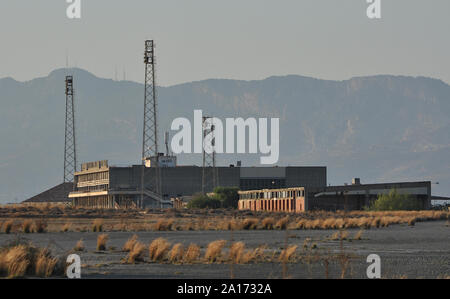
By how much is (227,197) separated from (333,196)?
71.6ft

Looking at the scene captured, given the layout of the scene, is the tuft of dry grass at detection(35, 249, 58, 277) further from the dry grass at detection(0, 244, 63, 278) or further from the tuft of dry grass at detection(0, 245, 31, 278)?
the tuft of dry grass at detection(0, 245, 31, 278)

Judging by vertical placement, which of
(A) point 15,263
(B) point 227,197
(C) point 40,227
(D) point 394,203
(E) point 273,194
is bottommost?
(C) point 40,227

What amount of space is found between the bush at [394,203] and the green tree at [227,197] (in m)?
32.4

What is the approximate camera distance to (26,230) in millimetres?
65375

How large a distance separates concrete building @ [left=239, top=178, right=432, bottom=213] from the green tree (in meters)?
8.97

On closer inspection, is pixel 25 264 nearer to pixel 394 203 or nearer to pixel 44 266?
pixel 44 266

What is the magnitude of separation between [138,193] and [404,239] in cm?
12618

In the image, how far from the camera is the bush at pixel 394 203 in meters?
126

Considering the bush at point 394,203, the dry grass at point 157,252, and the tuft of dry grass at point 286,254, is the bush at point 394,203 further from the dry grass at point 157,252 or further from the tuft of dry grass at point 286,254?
the dry grass at point 157,252

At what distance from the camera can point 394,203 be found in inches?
5025

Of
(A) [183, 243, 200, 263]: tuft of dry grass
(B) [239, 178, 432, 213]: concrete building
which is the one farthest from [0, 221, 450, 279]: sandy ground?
(B) [239, 178, 432, 213]: concrete building

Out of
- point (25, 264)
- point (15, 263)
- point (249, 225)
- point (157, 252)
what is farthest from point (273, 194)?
point (15, 263)
